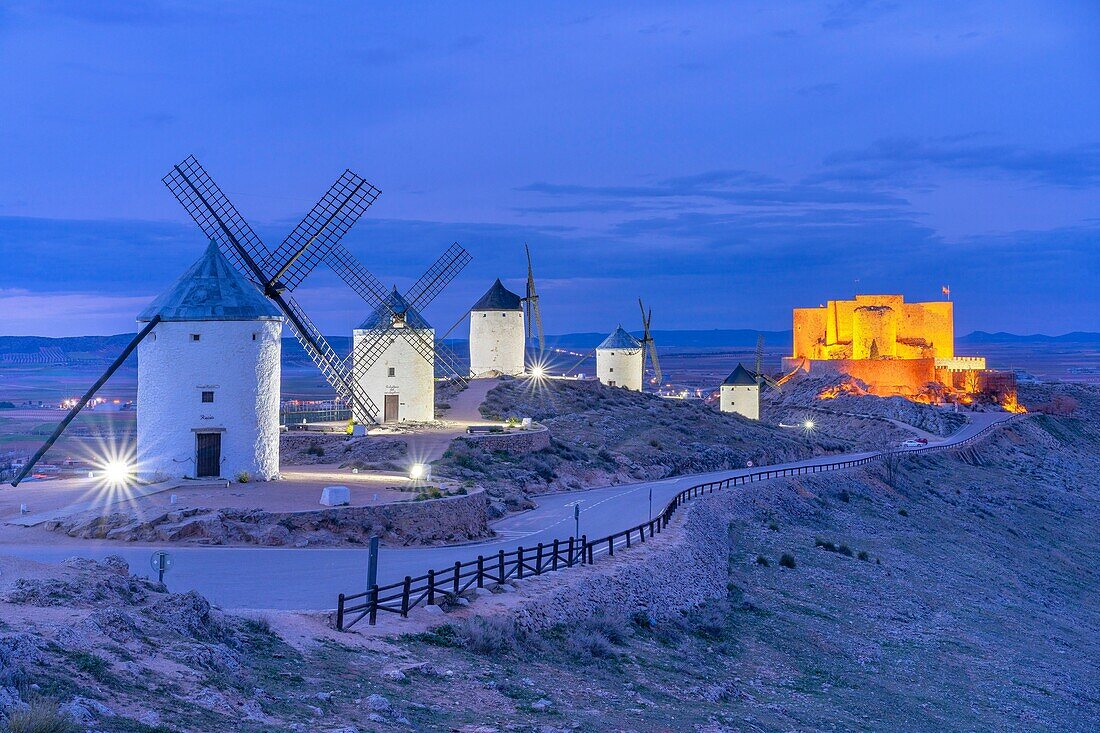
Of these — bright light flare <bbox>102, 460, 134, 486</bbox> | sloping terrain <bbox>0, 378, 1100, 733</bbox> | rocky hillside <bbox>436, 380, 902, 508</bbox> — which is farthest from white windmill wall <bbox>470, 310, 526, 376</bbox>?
bright light flare <bbox>102, 460, 134, 486</bbox>

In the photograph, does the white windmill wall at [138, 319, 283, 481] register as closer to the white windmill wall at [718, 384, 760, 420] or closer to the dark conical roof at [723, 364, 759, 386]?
the white windmill wall at [718, 384, 760, 420]

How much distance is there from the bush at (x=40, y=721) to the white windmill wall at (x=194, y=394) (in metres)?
17.4

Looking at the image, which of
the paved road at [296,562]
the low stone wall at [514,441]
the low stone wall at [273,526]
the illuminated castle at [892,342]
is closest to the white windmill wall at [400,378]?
the low stone wall at [514,441]

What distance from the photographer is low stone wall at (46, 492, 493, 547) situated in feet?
67.3

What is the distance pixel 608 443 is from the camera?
151 feet

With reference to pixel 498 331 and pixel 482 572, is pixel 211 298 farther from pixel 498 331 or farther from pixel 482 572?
pixel 498 331

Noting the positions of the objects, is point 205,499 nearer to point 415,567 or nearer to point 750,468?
point 415,567

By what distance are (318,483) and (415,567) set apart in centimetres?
783

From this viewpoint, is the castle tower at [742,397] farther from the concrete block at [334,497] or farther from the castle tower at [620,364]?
the concrete block at [334,497]

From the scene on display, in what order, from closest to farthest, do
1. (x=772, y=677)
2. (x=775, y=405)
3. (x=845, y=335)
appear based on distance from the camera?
(x=772, y=677) < (x=775, y=405) < (x=845, y=335)

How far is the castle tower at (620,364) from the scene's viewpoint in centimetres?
6525

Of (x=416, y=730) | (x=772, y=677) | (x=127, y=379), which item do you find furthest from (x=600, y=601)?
(x=127, y=379)

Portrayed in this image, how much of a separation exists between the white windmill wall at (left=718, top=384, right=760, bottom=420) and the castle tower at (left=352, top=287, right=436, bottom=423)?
28.3m

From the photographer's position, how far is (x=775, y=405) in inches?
3152
